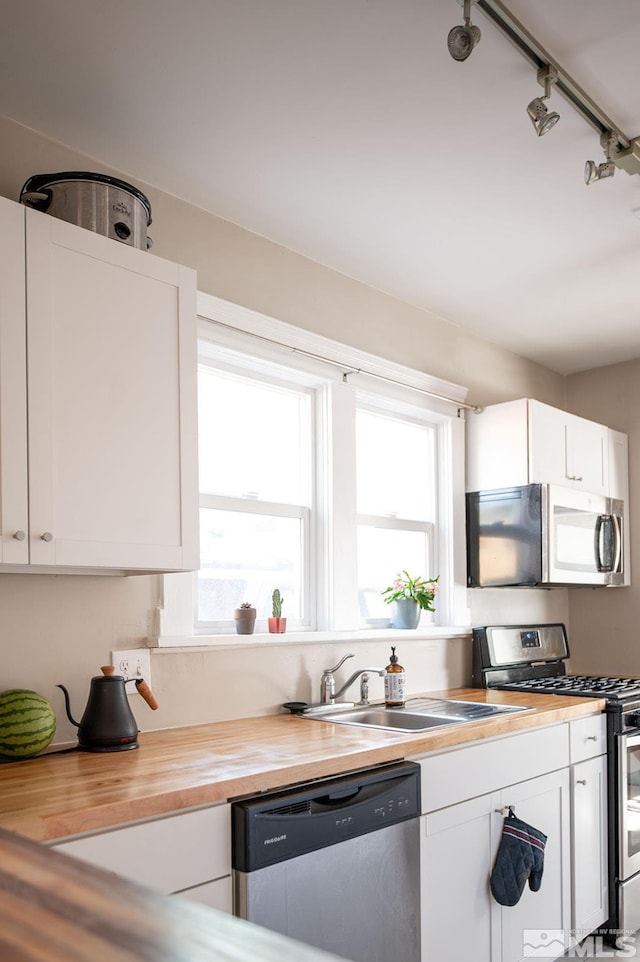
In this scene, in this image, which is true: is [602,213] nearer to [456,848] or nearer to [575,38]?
[575,38]

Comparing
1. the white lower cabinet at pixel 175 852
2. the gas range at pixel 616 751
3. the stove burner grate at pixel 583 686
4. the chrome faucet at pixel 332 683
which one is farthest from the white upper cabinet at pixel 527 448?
the white lower cabinet at pixel 175 852

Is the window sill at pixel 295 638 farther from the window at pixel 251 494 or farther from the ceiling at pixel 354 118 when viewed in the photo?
the ceiling at pixel 354 118

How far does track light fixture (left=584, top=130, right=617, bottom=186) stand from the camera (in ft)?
7.70

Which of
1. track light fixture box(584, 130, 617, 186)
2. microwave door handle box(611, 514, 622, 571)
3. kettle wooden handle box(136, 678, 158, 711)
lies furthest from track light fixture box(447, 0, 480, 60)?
microwave door handle box(611, 514, 622, 571)

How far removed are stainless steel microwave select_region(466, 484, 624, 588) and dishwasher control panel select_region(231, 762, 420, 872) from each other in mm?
1657

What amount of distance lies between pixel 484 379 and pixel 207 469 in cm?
185

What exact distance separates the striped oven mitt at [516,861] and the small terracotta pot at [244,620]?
104 cm

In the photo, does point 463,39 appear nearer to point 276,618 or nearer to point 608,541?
point 276,618

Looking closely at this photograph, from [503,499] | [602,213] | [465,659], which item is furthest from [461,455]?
[602,213]

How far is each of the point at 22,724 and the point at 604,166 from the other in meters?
2.15

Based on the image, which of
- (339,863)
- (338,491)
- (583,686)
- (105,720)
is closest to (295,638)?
(338,491)

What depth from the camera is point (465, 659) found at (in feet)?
12.5

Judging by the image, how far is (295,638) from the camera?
2955mm

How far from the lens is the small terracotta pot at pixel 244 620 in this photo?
9.27 feet
